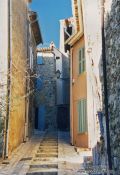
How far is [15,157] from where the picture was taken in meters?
15.7

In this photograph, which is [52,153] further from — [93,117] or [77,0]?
[77,0]

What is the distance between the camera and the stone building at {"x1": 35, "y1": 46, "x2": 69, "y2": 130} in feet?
101

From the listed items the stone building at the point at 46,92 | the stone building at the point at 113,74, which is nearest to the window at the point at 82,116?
the stone building at the point at 113,74

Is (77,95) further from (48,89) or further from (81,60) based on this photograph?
(48,89)

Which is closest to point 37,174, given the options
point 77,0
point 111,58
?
point 111,58

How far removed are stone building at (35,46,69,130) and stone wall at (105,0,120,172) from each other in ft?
76.1

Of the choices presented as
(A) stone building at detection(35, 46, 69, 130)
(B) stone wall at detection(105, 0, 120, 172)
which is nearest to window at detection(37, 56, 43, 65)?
(A) stone building at detection(35, 46, 69, 130)

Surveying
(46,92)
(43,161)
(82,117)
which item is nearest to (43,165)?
(43,161)

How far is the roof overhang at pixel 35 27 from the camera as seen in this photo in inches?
1023

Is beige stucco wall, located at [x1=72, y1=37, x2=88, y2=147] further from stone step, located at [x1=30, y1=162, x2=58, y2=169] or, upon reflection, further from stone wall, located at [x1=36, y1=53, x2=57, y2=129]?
stone wall, located at [x1=36, y1=53, x2=57, y2=129]

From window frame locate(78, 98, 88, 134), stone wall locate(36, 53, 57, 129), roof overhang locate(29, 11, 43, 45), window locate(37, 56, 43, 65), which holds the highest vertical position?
roof overhang locate(29, 11, 43, 45)

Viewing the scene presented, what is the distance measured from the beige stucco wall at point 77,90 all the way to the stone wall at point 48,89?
34.8 feet

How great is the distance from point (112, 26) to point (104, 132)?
78.6 inches

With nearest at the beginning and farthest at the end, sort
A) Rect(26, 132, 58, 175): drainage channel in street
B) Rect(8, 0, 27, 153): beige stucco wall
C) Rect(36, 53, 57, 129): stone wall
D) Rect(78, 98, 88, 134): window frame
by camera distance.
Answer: Rect(26, 132, 58, 175): drainage channel in street < Rect(8, 0, 27, 153): beige stucco wall < Rect(78, 98, 88, 134): window frame < Rect(36, 53, 57, 129): stone wall
